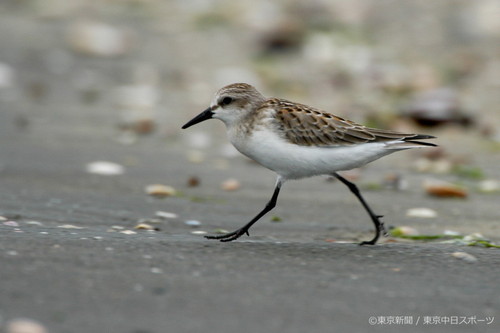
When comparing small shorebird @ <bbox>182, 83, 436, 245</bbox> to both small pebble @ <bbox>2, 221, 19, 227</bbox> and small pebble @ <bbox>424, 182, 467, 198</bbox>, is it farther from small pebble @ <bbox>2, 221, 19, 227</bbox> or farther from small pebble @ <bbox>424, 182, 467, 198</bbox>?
small pebble @ <bbox>424, 182, 467, 198</bbox>

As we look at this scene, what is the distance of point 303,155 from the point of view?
4.52m

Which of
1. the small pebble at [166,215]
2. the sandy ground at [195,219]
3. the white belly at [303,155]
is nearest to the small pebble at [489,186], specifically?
the sandy ground at [195,219]

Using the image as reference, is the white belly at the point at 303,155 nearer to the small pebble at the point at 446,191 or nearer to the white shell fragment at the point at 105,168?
the small pebble at the point at 446,191

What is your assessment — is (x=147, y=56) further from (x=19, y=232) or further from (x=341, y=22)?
(x=19, y=232)

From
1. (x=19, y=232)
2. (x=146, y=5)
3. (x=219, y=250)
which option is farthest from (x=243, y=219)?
(x=146, y=5)

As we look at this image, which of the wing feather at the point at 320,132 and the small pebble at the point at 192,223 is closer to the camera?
the wing feather at the point at 320,132

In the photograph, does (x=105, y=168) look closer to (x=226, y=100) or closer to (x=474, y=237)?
(x=226, y=100)

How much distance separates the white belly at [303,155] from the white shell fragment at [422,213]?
124 centimetres

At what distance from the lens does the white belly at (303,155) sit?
4516 mm

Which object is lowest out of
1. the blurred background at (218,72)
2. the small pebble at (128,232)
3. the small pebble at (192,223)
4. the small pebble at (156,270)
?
the small pebble at (156,270)

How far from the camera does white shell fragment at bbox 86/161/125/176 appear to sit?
656 centimetres

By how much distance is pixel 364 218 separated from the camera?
5605 millimetres

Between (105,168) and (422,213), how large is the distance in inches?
104

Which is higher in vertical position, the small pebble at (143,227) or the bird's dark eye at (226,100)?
the bird's dark eye at (226,100)
